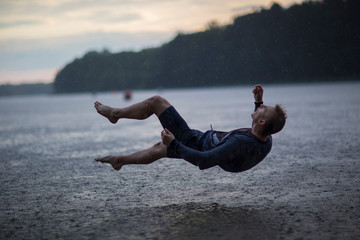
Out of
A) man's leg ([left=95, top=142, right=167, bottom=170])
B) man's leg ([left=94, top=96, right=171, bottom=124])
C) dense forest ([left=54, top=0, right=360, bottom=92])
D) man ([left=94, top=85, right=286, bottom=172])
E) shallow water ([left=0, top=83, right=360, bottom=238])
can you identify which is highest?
dense forest ([left=54, top=0, right=360, bottom=92])

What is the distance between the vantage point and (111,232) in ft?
11.0

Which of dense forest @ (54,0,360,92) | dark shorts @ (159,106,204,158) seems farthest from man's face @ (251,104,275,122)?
dense forest @ (54,0,360,92)

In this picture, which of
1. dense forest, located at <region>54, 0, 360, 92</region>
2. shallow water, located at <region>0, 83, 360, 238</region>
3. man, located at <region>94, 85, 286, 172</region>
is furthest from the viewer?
dense forest, located at <region>54, 0, 360, 92</region>

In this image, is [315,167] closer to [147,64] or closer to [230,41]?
[230,41]

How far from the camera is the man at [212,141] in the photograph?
12.5ft

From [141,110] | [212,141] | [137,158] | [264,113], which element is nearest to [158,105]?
[141,110]

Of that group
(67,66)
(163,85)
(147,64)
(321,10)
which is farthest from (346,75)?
(67,66)

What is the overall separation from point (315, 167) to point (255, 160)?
95.4 inches

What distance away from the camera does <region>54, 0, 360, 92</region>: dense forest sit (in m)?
115

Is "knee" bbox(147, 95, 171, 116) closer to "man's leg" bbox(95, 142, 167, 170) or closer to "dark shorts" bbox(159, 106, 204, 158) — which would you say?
"dark shorts" bbox(159, 106, 204, 158)

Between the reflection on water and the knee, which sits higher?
the knee

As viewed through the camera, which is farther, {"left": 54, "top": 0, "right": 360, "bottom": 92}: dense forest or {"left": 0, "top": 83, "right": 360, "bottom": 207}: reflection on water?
{"left": 54, "top": 0, "right": 360, "bottom": 92}: dense forest

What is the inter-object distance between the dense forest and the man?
9695 centimetres

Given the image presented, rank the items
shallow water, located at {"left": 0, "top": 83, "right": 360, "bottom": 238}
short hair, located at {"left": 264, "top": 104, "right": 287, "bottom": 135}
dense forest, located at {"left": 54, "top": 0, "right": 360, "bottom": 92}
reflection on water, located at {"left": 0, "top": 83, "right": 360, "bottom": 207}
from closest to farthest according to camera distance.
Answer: short hair, located at {"left": 264, "top": 104, "right": 287, "bottom": 135} < shallow water, located at {"left": 0, "top": 83, "right": 360, "bottom": 238} < reflection on water, located at {"left": 0, "top": 83, "right": 360, "bottom": 207} < dense forest, located at {"left": 54, "top": 0, "right": 360, "bottom": 92}
